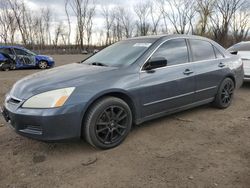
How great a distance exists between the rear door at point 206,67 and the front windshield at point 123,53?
0.99 m

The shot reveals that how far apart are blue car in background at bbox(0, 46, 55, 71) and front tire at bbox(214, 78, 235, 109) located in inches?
456

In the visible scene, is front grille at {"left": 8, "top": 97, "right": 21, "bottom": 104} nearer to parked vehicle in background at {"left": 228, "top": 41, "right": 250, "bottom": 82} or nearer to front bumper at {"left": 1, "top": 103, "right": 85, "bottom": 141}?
front bumper at {"left": 1, "top": 103, "right": 85, "bottom": 141}

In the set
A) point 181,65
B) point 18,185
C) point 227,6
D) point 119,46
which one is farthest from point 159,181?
point 227,6

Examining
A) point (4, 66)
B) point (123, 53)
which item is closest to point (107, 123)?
point (123, 53)

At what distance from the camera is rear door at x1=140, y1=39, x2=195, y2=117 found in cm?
367

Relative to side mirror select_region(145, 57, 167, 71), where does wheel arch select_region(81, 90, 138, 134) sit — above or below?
below

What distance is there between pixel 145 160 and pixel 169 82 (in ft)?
4.49

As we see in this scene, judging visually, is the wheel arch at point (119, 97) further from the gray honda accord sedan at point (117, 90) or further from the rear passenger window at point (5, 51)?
the rear passenger window at point (5, 51)

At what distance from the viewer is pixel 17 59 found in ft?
44.1

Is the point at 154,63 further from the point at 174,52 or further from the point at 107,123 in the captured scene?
the point at 107,123

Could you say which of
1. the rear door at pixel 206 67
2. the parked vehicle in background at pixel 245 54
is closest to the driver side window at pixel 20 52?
the parked vehicle in background at pixel 245 54

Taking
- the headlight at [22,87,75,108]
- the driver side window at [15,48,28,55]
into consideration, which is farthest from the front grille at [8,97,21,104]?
the driver side window at [15,48,28,55]

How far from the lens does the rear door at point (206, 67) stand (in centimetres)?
441

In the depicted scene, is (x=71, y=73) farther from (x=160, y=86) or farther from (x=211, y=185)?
(x=211, y=185)
